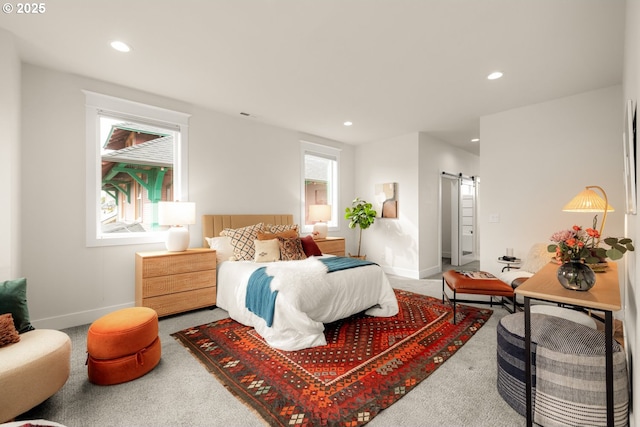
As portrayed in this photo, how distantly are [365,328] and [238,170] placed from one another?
299 centimetres

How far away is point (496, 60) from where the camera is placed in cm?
284

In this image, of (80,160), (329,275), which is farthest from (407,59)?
(80,160)

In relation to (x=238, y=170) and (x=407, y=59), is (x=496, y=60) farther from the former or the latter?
(x=238, y=170)

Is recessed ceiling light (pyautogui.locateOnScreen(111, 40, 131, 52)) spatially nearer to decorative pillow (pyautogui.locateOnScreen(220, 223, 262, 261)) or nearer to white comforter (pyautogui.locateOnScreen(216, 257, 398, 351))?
decorative pillow (pyautogui.locateOnScreen(220, 223, 262, 261))

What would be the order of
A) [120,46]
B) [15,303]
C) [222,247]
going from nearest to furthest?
[15,303] → [120,46] → [222,247]

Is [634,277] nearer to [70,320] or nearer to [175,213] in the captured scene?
[175,213]

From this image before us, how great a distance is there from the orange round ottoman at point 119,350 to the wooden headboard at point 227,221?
1944mm

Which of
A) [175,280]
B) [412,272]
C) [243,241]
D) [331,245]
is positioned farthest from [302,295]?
[412,272]

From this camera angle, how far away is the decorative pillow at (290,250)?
375cm

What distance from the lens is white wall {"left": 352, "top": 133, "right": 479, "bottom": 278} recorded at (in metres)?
5.41

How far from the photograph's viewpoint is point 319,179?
5.88 meters

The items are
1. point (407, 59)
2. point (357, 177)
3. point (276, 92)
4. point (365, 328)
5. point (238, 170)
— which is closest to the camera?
point (407, 59)

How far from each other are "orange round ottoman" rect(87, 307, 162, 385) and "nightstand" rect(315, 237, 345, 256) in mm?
3080

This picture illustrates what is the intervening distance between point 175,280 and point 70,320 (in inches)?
43.4
